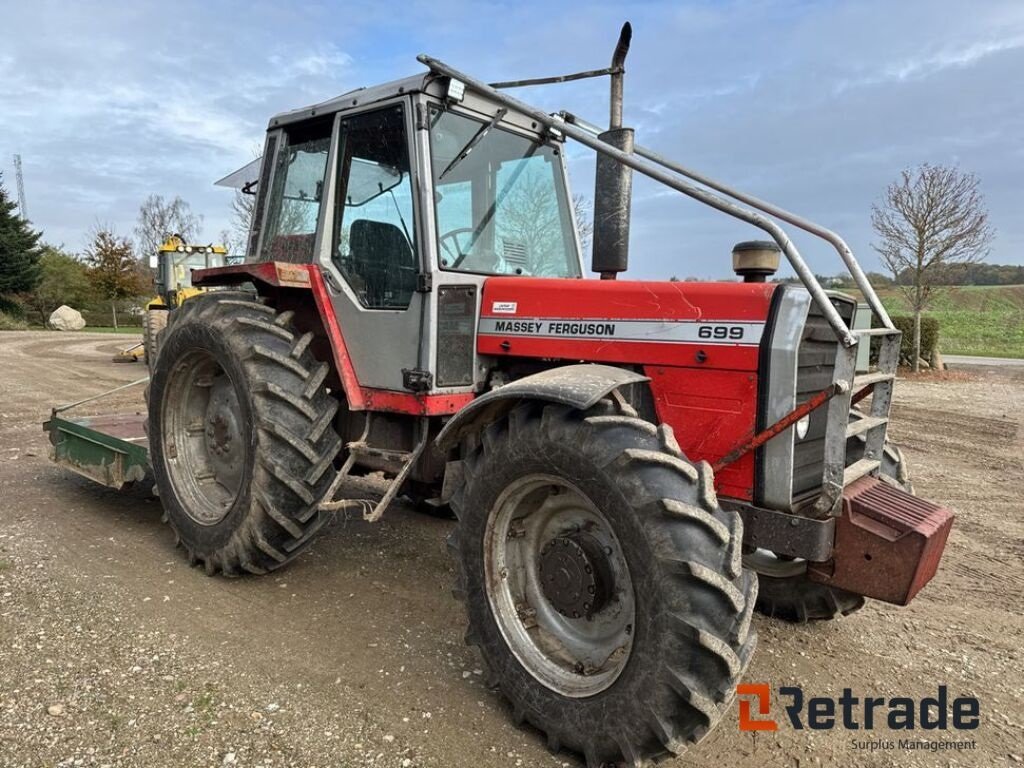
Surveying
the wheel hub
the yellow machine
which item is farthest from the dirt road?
the yellow machine

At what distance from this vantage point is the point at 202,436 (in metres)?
4.73

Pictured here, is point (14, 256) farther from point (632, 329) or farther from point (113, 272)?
point (632, 329)

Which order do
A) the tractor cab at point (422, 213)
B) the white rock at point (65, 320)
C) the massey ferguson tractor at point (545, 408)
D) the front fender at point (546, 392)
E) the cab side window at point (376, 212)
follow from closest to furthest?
the massey ferguson tractor at point (545, 408) < the front fender at point (546, 392) < the tractor cab at point (422, 213) < the cab side window at point (376, 212) < the white rock at point (65, 320)

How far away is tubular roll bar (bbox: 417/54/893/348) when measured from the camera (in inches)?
104

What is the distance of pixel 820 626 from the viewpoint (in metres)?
3.80

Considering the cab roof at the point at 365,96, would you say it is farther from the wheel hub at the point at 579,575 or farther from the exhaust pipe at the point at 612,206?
the wheel hub at the point at 579,575

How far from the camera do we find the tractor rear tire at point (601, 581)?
2.38 meters

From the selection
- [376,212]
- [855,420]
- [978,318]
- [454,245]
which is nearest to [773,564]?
[855,420]

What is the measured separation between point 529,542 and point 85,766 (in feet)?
6.04

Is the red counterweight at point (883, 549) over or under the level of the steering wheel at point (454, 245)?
under

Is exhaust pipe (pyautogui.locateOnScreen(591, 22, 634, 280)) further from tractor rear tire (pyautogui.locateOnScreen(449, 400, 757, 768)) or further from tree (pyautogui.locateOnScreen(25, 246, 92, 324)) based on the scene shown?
tree (pyautogui.locateOnScreen(25, 246, 92, 324))

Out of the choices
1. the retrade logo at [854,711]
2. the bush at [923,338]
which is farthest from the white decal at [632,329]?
the bush at [923,338]

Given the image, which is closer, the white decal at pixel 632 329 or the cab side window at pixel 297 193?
the white decal at pixel 632 329

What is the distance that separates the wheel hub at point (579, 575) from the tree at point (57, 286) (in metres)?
37.5
